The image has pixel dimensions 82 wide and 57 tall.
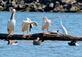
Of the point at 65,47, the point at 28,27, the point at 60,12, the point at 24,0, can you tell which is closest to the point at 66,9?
the point at 60,12

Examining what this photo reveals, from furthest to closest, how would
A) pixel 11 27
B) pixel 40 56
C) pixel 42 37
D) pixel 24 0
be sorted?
pixel 24 0, pixel 40 56, pixel 11 27, pixel 42 37

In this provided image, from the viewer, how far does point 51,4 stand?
118000 millimetres

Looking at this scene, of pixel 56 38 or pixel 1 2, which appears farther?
pixel 1 2

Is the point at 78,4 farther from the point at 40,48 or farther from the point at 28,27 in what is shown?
the point at 28,27

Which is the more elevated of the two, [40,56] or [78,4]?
[40,56]

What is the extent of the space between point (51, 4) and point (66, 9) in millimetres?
3583

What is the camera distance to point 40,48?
42250mm

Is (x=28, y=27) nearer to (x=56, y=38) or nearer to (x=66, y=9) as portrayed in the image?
(x=56, y=38)

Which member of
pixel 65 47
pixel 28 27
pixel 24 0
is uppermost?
pixel 28 27

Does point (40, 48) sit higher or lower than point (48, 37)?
lower

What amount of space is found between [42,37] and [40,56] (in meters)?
11.2

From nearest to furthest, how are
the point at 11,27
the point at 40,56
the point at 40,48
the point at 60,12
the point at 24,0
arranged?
the point at 11,27 < the point at 40,56 < the point at 40,48 < the point at 60,12 < the point at 24,0

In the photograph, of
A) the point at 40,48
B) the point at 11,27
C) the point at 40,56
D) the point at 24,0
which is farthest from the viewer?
the point at 24,0

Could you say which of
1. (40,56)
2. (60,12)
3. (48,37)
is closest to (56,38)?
(48,37)
